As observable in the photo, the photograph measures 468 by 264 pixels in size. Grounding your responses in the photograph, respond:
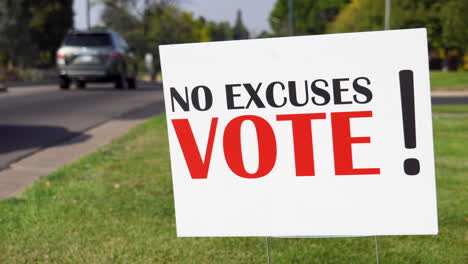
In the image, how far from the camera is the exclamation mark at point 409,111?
2.71m

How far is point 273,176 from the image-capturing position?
2.85 metres

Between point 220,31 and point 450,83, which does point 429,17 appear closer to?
point 450,83

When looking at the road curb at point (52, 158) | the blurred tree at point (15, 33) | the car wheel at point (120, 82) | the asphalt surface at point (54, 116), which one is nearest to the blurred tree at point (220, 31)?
the blurred tree at point (15, 33)

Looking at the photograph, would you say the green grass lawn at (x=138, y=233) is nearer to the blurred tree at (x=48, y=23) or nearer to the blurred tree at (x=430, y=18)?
the blurred tree at (x=430, y=18)

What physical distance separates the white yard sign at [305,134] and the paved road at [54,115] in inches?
200

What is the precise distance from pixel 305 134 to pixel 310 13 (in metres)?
96.4

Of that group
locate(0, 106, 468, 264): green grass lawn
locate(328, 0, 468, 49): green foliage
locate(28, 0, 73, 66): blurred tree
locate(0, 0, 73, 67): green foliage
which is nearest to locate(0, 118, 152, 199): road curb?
locate(0, 106, 468, 264): green grass lawn

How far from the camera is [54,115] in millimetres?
13711

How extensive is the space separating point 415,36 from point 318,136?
0.59 meters

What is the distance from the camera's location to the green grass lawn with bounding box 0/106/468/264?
12.7 feet

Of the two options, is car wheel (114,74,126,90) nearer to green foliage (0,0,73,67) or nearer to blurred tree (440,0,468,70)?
blurred tree (440,0,468,70)

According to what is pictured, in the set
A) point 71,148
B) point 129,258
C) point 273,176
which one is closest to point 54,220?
point 129,258

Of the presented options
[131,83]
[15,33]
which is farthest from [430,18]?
[15,33]

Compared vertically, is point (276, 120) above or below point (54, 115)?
above
